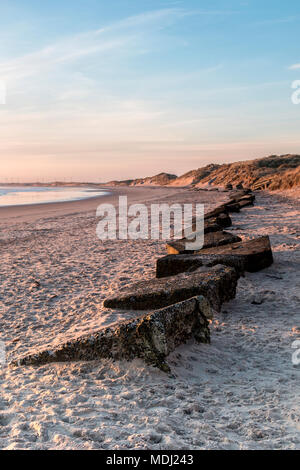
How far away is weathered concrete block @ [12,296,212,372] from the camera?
3.23 metres

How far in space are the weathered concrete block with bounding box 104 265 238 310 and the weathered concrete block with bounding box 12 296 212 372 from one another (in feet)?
2.78

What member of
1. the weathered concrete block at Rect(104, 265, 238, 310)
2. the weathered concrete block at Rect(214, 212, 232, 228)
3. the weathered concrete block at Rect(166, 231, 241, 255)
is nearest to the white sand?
the weathered concrete block at Rect(104, 265, 238, 310)

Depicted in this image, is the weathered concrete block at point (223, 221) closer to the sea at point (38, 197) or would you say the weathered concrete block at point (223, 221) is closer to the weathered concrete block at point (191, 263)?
the weathered concrete block at point (191, 263)

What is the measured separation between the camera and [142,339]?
325 cm

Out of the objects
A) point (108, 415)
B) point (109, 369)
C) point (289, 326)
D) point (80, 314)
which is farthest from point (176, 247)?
point (108, 415)

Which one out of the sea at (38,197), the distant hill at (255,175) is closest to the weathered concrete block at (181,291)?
the sea at (38,197)

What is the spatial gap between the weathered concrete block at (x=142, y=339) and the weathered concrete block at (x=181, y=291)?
2.78 ft

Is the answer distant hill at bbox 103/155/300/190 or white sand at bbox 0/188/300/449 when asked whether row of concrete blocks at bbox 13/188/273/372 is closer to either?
white sand at bbox 0/188/300/449

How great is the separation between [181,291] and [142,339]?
4.63 feet

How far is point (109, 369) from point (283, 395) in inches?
56.0

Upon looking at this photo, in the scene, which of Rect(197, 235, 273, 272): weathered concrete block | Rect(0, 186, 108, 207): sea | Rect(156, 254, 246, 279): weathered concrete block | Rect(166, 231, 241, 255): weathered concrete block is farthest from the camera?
Rect(0, 186, 108, 207): sea

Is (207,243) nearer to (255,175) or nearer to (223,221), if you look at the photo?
(223,221)

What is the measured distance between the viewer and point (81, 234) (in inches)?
485

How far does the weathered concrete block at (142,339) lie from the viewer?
3.23m
